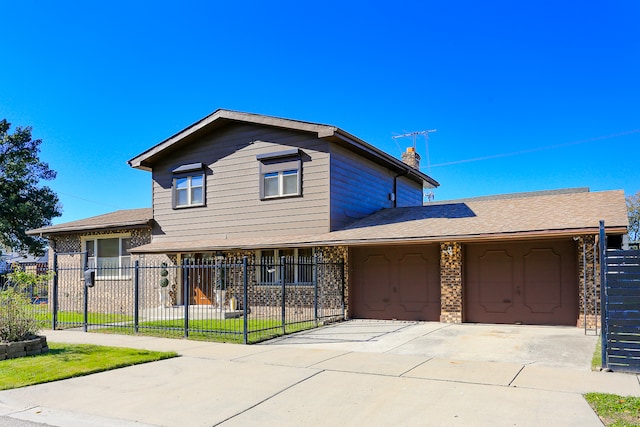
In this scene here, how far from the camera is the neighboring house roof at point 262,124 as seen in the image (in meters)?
16.1

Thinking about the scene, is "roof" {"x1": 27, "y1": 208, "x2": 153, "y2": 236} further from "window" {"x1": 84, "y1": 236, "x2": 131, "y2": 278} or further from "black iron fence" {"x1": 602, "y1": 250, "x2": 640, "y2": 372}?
"black iron fence" {"x1": 602, "y1": 250, "x2": 640, "y2": 372}

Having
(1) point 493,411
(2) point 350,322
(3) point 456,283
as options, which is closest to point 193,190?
(2) point 350,322

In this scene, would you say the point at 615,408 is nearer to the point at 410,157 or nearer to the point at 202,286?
the point at 202,286

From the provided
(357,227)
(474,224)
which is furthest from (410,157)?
(474,224)

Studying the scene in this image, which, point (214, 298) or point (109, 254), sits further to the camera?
point (109, 254)

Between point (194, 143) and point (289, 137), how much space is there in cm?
429

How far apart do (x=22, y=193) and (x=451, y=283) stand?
3184 cm

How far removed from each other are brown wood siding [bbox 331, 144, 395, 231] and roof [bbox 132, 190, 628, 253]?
456 mm

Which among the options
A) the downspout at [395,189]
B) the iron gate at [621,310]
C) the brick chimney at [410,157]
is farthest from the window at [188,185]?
the iron gate at [621,310]

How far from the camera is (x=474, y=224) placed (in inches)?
560

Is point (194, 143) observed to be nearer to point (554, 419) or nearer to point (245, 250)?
point (245, 250)

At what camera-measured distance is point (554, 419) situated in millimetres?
5727

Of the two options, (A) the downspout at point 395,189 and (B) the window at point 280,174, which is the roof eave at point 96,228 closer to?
(B) the window at point 280,174

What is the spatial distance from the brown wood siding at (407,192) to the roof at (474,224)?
3.04m
